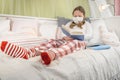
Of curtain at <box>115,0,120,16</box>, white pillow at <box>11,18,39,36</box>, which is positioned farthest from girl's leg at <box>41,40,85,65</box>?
curtain at <box>115,0,120,16</box>

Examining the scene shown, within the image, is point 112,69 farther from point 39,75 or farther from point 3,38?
point 3,38

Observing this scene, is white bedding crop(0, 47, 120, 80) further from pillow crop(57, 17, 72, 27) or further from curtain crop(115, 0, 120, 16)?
curtain crop(115, 0, 120, 16)

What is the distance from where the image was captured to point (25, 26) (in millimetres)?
1900

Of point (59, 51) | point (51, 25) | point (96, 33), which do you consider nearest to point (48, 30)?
point (51, 25)

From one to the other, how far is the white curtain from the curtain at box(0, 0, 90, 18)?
81mm

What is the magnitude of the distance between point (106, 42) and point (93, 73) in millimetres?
867

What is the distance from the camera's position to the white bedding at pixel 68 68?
749mm

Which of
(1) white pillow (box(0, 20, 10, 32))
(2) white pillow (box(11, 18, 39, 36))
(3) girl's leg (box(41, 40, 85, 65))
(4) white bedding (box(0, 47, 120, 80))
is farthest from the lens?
(2) white pillow (box(11, 18, 39, 36))

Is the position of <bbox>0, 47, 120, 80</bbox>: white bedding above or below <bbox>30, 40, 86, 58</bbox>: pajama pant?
below

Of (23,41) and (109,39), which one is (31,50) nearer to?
(23,41)

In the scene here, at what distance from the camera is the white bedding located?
749 mm

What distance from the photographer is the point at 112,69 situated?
1323 mm

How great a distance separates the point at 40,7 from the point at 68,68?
1.44m

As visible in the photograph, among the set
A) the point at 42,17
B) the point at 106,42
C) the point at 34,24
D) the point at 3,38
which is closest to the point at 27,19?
the point at 34,24
